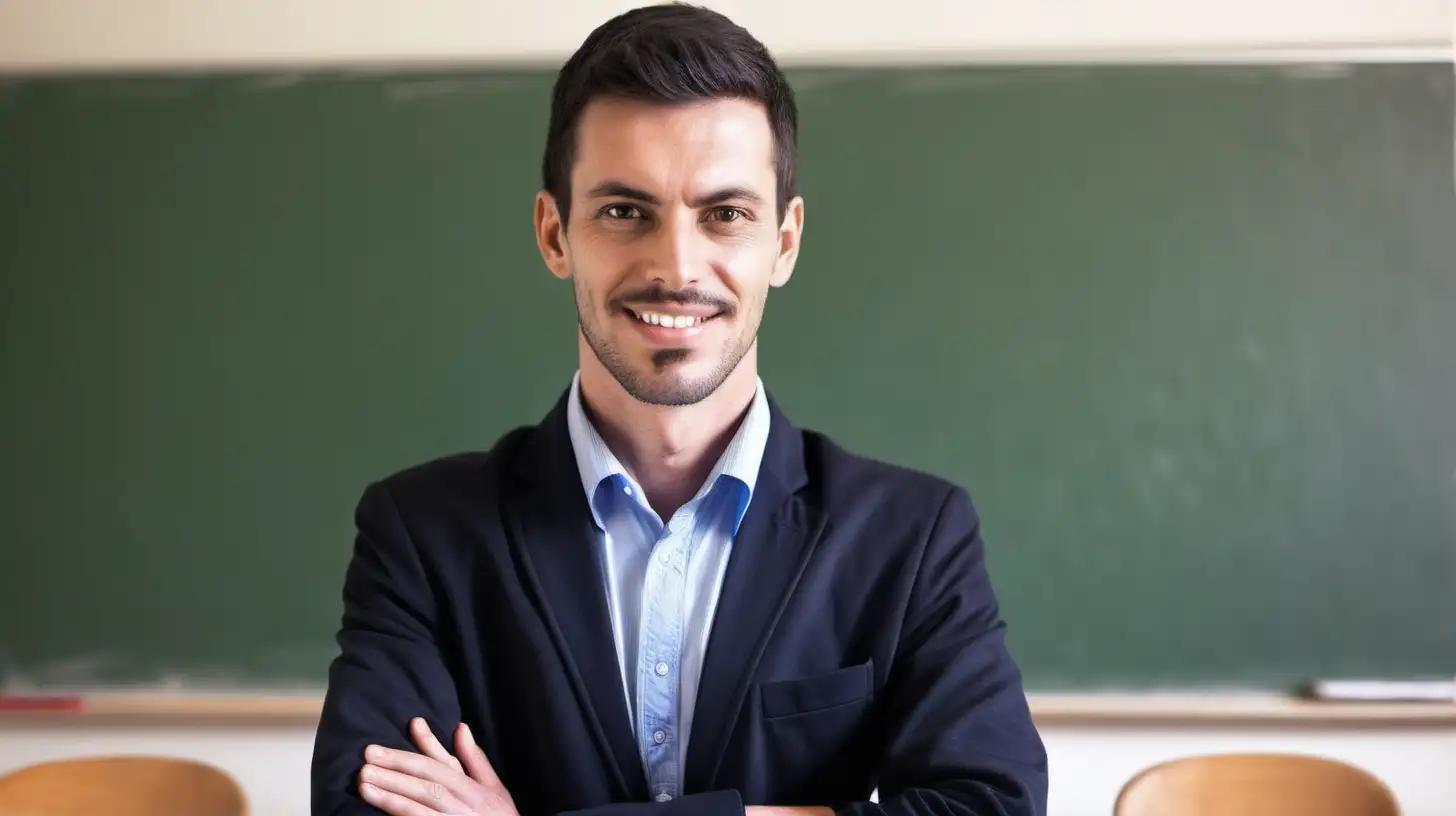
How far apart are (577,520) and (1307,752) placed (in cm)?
246

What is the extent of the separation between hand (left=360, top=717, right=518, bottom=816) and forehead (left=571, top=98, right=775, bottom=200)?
2.58ft

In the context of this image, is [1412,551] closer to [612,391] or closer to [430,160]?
[612,391]

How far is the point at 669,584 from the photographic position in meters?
1.64

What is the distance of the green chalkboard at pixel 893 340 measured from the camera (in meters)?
3.13

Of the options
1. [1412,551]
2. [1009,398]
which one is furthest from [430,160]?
[1412,551]

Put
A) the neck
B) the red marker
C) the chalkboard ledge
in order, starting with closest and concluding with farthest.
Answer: the neck < the chalkboard ledge < the red marker

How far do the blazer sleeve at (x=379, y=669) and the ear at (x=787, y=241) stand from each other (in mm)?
672

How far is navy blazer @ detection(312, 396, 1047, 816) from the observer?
5.02ft

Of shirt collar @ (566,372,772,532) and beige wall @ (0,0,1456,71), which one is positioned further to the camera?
beige wall @ (0,0,1456,71)

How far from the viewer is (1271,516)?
3135 mm

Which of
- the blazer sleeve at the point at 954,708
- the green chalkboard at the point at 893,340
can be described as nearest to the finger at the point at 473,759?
the blazer sleeve at the point at 954,708

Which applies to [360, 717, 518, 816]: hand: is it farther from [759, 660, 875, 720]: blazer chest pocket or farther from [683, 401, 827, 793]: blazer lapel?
[759, 660, 875, 720]: blazer chest pocket

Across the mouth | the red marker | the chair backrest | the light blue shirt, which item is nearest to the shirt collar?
the light blue shirt

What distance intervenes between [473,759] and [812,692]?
1.53ft
